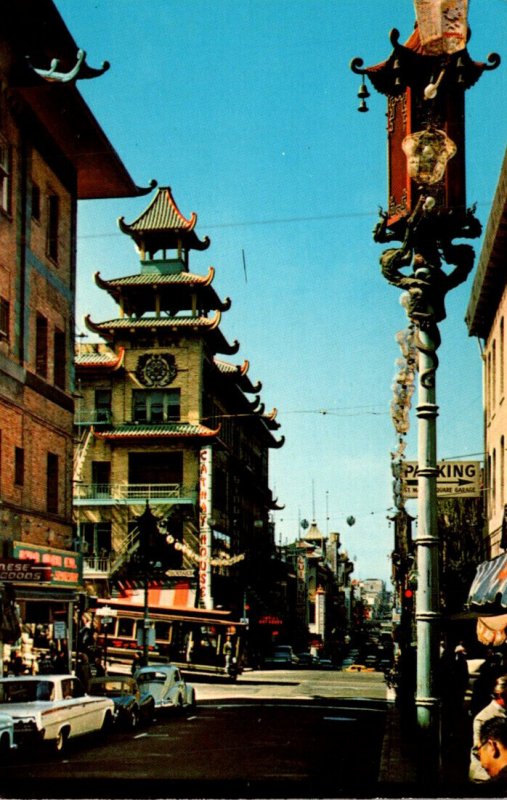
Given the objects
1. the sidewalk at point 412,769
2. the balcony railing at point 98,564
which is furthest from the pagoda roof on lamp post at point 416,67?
the balcony railing at point 98,564

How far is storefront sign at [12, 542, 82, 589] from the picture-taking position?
29734 mm

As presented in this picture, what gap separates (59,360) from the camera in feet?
118

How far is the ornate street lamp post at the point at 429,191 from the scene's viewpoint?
9.66 m

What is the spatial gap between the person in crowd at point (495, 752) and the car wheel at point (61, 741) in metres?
12.4

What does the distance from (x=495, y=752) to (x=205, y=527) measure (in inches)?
2158

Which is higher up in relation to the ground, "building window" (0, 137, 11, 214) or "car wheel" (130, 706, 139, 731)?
"building window" (0, 137, 11, 214)

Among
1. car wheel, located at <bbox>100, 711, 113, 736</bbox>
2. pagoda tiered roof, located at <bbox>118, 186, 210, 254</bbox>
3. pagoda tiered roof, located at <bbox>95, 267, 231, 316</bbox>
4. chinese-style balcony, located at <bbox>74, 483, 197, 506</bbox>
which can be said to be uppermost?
pagoda tiered roof, located at <bbox>118, 186, 210, 254</bbox>

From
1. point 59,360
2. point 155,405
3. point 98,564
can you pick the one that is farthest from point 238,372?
point 59,360

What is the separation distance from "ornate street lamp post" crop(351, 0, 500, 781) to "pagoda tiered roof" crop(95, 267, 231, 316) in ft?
175

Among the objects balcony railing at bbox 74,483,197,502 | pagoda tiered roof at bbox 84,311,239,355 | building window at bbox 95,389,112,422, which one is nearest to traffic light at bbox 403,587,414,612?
balcony railing at bbox 74,483,197,502

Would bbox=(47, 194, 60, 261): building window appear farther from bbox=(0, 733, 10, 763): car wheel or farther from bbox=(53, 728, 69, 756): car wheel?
bbox=(0, 733, 10, 763): car wheel

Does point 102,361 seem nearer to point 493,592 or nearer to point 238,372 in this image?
point 238,372

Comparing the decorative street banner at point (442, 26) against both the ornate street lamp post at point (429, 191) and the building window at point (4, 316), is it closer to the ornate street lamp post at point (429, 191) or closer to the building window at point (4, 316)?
the ornate street lamp post at point (429, 191)

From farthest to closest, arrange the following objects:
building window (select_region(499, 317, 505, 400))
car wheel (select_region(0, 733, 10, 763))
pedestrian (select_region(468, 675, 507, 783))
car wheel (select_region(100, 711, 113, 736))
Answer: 1. building window (select_region(499, 317, 505, 400))
2. car wheel (select_region(100, 711, 113, 736))
3. car wheel (select_region(0, 733, 10, 763))
4. pedestrian (select_region(468, 675, 507, 783))
